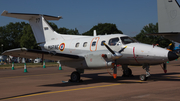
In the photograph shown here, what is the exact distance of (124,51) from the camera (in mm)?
11758

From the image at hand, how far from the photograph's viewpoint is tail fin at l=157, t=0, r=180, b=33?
779 inches

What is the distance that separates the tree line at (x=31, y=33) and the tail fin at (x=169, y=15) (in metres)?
39.1

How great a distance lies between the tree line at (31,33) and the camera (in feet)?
205

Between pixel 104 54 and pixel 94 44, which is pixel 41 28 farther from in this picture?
pixel 104 54

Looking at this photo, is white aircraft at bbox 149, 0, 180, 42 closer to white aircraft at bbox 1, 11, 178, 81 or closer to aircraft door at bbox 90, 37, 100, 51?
white aircraft at bbox 1, 11, 178, 81

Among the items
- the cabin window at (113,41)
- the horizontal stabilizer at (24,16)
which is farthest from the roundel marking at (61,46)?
the cabin window at (113,41)

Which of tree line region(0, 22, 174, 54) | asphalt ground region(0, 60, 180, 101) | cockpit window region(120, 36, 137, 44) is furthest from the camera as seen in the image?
tree line region(0, 22, 174, 54)

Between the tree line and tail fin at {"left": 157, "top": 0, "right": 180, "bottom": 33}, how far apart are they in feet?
128

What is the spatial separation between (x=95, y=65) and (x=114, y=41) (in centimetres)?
193

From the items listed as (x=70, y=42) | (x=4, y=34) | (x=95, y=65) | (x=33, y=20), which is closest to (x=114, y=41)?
(x=95, y=65)


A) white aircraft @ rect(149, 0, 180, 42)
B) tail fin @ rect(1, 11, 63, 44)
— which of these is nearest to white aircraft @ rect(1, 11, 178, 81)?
tail fin @ rect(1, 11, 63, 44)

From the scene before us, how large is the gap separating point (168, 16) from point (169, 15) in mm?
132

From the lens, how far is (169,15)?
20.0 metres

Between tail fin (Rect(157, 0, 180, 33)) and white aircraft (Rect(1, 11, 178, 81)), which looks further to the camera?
tail fin (Rect(157, 0, 180, 33))
